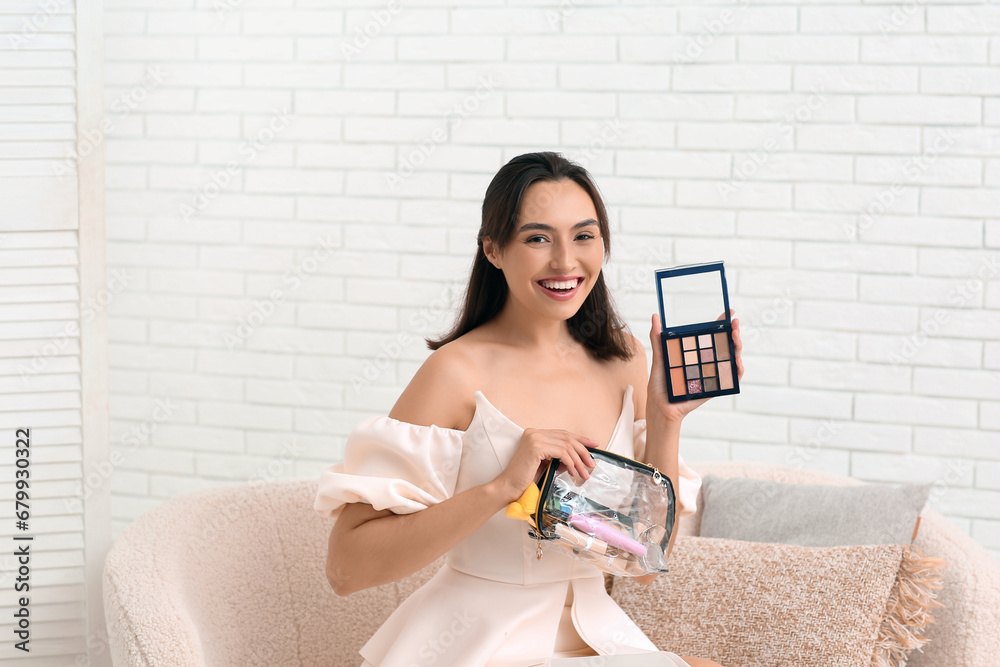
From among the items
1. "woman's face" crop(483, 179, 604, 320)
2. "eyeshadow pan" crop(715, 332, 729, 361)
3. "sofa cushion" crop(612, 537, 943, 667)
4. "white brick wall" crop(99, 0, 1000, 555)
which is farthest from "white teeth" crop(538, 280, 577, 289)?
"white brick wall" crop(99, 0, 1000, 555)

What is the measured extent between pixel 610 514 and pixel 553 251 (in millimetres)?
421

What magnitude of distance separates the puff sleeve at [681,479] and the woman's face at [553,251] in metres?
0.31

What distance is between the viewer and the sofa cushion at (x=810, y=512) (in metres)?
1.82

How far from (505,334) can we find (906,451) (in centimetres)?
166

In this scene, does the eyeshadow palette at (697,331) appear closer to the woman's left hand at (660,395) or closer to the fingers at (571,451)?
the woman's left hand at (660,395)

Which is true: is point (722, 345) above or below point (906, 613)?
above

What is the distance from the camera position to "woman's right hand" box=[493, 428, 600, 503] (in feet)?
4.02

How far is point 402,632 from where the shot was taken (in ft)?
4.47

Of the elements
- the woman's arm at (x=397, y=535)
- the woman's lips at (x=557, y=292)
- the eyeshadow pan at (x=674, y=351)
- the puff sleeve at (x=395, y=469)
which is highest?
the woman's lips at (x=557, y=292)

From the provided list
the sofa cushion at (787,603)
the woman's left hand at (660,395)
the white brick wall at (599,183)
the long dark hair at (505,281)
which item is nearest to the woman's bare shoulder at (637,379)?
the long dark hair at (505,281)

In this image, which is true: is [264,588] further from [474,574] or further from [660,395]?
[660,395]

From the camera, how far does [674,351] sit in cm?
135

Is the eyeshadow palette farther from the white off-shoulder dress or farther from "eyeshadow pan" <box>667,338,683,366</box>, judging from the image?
the white off-shoulder dress

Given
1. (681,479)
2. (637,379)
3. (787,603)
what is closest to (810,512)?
(787,603)
